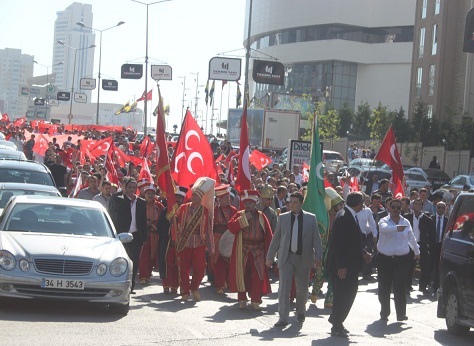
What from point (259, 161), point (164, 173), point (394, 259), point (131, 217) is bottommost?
point (394, 259)

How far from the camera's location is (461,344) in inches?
453

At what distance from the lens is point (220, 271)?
15.5 metres

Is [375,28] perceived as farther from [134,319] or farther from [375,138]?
[134,319]

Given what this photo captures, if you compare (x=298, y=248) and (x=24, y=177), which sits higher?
(x=24, y=177)

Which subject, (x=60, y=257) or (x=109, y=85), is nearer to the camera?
(x=60, y=257)

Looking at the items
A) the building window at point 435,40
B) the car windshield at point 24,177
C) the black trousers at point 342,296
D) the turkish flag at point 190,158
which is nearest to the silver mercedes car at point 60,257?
the black trousers at point 342,296

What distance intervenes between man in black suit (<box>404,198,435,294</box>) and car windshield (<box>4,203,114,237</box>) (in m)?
6.47

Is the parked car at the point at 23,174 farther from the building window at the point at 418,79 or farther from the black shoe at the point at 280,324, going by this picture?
the building window at the point at 418,79

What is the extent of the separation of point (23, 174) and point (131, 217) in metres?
5.32

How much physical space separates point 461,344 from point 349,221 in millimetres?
1870

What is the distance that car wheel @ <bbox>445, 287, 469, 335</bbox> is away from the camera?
12.0m

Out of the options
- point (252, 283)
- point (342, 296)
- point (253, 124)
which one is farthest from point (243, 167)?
point (253, 124)

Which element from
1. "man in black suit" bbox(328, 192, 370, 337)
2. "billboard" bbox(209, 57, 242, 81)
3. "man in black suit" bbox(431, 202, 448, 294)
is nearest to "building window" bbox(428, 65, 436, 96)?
"billboard" bbox(209, 57, 242, 81)

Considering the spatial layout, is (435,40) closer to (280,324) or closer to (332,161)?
(332,161)
